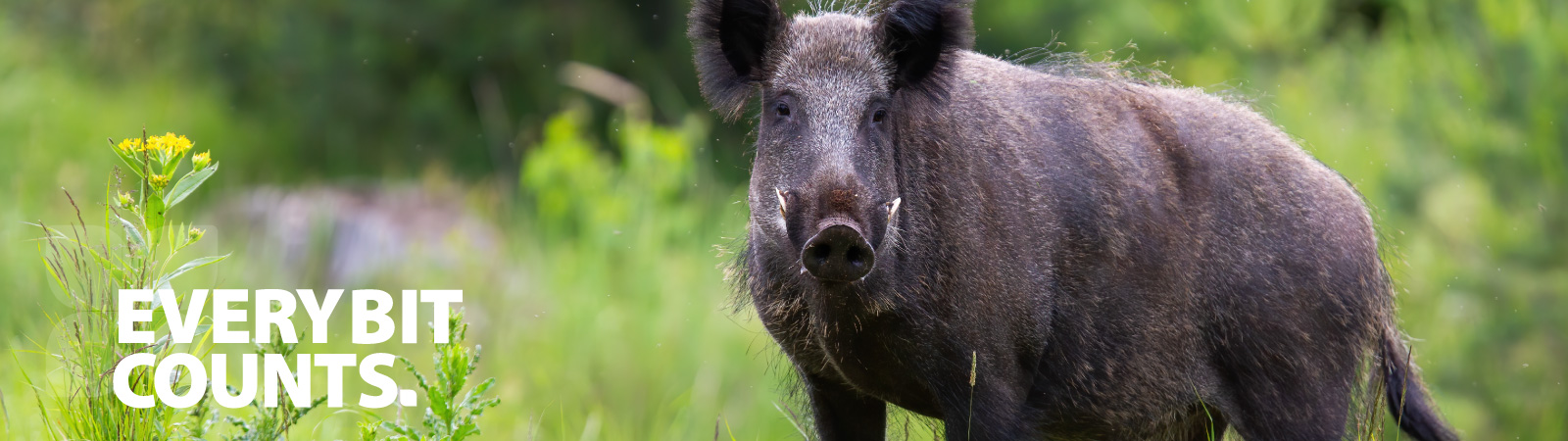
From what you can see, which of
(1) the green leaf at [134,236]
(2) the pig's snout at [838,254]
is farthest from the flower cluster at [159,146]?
(2) the pig's snout at [838,254]

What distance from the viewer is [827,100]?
294cm

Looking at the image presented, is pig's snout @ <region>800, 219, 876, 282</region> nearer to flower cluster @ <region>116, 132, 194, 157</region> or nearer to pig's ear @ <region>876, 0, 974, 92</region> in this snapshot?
pig's ear @ <region>876, 0, 974, 92</region>

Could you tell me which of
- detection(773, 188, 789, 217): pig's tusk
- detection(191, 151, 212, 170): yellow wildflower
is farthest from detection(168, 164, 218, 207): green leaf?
detection(773, 188, 789, 217): pig's tusk

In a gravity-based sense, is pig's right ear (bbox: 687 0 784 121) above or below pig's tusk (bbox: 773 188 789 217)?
above

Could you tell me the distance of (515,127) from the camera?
1182 centimetres

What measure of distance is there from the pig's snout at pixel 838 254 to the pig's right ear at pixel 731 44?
0.64m

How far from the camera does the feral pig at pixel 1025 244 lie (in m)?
2.99

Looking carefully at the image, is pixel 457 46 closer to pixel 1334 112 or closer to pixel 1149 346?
pixel 1334 112

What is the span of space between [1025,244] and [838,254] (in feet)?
2.29

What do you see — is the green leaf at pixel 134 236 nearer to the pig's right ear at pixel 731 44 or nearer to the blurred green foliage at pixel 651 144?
the blurred green foliage at pixel 651 144

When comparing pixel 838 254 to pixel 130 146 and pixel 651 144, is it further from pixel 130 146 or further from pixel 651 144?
pixel 651 144

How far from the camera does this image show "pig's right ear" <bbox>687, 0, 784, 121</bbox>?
3.14 metres

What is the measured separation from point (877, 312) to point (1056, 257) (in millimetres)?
497

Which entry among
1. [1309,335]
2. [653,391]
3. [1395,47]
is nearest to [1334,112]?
[1395,47]
